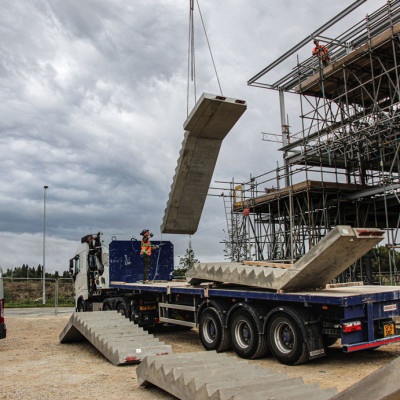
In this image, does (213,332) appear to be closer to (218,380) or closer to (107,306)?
(218,380)

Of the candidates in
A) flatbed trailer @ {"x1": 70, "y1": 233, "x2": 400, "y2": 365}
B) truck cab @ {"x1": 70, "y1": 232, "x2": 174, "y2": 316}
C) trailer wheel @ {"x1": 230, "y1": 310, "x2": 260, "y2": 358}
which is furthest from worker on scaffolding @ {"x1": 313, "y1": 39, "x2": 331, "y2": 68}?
trailer wheel @ {"x1": 230, "y1": 310, "x2": 260, "y2": 358}

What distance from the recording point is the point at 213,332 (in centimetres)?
1036

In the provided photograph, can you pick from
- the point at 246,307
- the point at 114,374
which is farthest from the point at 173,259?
the point at 114,374

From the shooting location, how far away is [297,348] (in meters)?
8.11

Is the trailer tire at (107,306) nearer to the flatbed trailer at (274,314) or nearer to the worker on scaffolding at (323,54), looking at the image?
the flatbed trailer at (274,314)

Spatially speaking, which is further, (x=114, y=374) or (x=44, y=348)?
(x=44, y=348)

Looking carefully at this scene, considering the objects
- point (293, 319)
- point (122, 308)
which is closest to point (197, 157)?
point (122, 308)

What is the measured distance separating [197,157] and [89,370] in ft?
21.0

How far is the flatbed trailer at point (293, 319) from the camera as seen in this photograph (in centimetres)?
786

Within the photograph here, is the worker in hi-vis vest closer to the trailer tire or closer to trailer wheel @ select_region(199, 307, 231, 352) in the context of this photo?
the trailer tire

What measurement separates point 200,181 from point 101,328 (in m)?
4.89

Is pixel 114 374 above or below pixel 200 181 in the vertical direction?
below

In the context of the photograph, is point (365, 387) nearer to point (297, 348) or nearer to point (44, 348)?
point (297, 348)

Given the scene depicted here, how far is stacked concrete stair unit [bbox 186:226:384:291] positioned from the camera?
8180 millimetres
